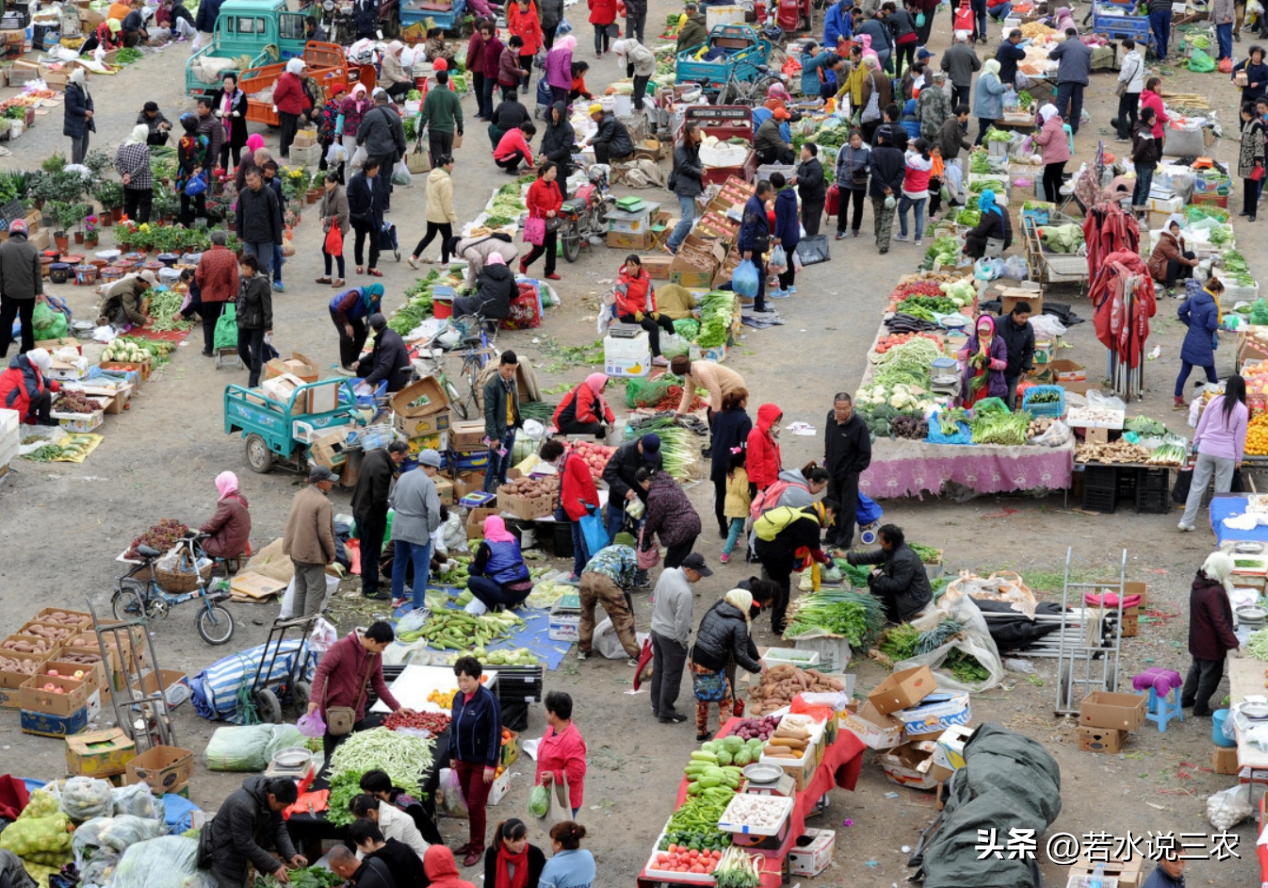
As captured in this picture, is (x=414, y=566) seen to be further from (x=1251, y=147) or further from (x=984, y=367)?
(x=1251, y=147)

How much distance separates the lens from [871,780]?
13375 mm

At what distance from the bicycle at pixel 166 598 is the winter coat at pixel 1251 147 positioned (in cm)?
1559

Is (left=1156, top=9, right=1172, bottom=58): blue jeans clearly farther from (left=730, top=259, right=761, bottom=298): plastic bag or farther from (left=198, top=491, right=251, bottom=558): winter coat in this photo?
(left=198, top=491, right=251, bottom=558): winter coat

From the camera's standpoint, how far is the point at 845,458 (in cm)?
1644

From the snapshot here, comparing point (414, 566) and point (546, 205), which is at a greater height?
point (546, 205)

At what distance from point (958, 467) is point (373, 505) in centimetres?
546

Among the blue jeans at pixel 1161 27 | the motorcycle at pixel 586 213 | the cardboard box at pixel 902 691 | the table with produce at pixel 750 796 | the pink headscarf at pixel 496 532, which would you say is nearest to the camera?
the table with produce at pixel 750 796

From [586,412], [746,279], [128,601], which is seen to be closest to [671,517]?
[586,412]

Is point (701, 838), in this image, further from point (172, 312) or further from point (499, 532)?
point (172, 312)

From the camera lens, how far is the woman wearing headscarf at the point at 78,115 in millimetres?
26625

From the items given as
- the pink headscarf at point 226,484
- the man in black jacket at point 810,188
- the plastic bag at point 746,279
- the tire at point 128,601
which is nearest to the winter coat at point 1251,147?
the man in black jacket at point 810,188

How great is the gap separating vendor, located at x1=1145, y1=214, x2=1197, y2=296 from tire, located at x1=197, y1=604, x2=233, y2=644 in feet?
40.8

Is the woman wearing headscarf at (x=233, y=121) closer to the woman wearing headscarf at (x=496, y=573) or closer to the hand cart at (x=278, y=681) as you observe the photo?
the woman wearing headscarf at (x=496, y=573)

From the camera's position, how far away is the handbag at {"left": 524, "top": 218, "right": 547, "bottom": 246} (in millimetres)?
22781
